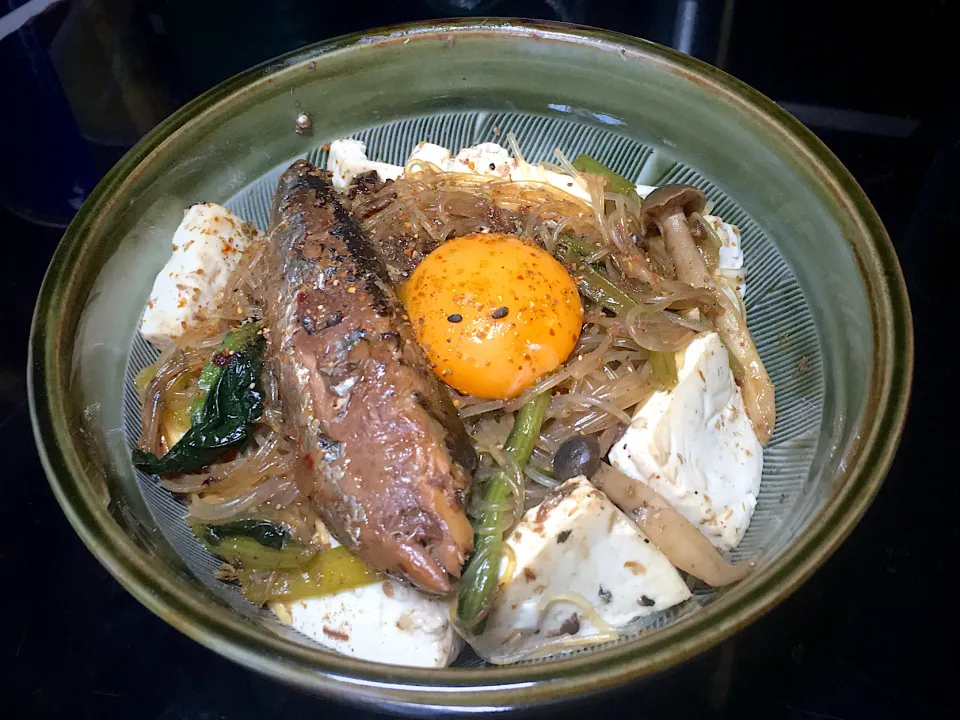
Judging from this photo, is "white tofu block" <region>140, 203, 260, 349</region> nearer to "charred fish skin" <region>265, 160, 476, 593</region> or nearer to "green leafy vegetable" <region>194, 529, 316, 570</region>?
"charred fish skin" <region>265, 160, 476, 593</region>

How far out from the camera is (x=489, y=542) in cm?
186

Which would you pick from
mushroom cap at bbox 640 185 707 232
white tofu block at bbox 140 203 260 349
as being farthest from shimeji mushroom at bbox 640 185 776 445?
white tofu block at bbox 140 203 260 349

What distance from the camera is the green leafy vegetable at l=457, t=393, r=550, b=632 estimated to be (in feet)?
5.93

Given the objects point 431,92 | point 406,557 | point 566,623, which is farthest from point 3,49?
point 566,623

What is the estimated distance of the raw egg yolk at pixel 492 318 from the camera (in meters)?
2.00

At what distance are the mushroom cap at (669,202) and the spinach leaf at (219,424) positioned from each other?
55.5 inches

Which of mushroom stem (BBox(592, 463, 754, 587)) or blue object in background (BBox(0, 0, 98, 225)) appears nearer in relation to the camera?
mushroom stem (BBox(592, 463, 754, 587))

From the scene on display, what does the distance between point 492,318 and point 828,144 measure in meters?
2.28

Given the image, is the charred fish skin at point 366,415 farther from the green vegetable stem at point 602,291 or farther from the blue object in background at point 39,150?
the blue object in background at point 39,150

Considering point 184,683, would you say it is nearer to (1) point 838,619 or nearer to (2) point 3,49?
(1) point 838,619

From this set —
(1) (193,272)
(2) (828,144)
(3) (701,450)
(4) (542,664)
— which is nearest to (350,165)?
(1) (193,272)

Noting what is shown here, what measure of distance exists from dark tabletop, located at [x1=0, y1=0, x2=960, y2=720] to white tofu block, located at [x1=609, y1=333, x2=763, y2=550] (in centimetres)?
39

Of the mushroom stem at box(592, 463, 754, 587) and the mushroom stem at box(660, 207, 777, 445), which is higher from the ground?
the mushroom stem at box(660, 207, 777, 445)

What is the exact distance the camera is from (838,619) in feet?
7.06
